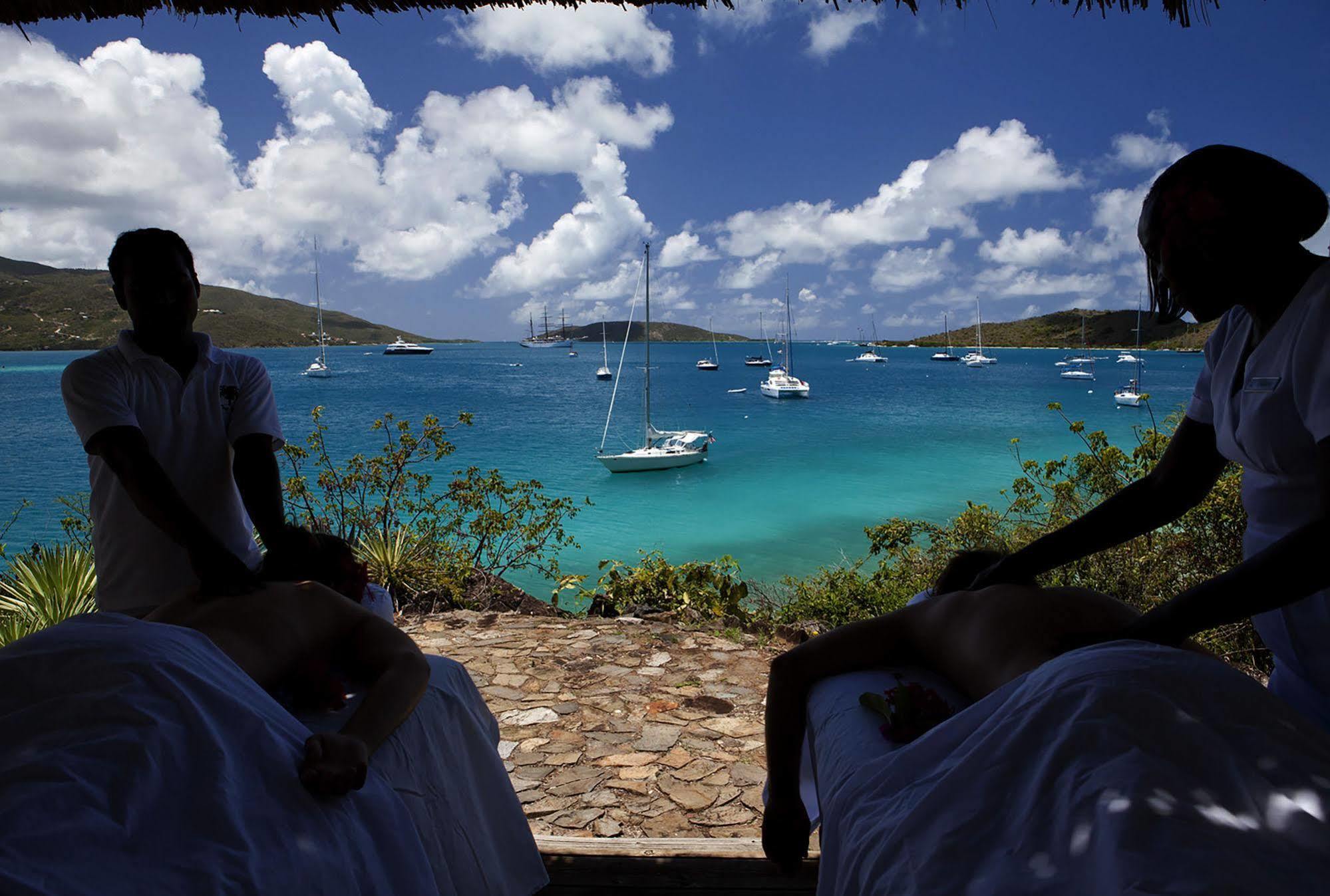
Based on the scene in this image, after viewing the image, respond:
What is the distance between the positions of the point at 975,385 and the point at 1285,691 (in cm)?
5729

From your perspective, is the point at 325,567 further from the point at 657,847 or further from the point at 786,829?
the point at 786,829

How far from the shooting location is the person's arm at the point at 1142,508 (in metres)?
1.53

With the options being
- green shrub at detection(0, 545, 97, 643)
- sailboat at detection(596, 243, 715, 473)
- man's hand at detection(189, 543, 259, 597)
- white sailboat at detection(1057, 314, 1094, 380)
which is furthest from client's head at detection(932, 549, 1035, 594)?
white sailboat at detection(1057, 314, 1094, 380)

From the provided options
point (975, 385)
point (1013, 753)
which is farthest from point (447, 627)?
point (975, 385)

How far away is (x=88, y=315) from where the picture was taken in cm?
3278

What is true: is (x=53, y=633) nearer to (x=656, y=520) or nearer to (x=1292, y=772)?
(x=1292, y=772)

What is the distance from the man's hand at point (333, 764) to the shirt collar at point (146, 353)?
1168 millimetres

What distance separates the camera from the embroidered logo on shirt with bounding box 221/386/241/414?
6.74ft

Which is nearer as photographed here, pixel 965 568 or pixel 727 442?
pixel 965 568

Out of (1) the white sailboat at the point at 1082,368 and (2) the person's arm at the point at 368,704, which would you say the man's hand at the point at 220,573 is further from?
(1) the white sailboat at the point at 1082,368

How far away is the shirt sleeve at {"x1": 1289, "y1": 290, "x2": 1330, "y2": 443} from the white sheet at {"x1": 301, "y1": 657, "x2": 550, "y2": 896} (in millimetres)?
1649

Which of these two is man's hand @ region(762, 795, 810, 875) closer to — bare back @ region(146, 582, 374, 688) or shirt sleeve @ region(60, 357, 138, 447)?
bare back @ region(146, 582, 374, 688)

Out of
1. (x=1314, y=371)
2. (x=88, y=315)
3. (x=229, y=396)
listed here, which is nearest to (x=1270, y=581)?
(x=1314, y=371)

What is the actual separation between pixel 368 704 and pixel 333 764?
0.24m
